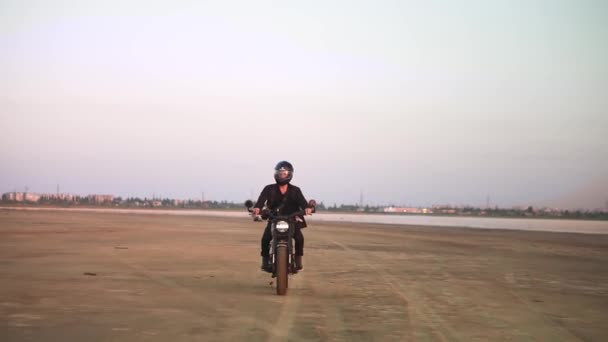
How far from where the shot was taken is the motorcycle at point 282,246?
10.2 meters

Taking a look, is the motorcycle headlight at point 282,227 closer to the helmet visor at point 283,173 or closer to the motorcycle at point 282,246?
the motorcycle at point 282,246

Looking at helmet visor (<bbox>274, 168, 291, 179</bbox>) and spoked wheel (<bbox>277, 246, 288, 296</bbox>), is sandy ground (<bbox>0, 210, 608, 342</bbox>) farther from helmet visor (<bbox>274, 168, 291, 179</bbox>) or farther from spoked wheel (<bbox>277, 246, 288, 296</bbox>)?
helmet visor (<bbox>274, 168, 291, 179</bbox>)

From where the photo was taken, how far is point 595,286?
12.4 m

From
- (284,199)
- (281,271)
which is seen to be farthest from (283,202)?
(281,271)

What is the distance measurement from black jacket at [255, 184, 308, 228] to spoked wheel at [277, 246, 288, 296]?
2.74 ft

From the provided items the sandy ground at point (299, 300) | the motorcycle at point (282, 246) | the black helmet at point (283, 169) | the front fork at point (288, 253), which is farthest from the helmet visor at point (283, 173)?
the sandy ground at point (299, 300)

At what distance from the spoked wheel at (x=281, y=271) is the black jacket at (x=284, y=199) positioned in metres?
0.84

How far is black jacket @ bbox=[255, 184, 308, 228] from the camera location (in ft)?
35.9

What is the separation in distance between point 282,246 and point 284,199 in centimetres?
95

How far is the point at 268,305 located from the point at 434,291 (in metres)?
3.16

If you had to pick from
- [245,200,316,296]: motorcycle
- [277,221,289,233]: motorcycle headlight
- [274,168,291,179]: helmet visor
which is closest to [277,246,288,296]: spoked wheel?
[245,200,316,296]: motorcycle

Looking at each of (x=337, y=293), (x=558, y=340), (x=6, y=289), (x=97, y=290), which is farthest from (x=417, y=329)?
(x=6, y=289)

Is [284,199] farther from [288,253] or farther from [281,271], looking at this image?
[281,271]

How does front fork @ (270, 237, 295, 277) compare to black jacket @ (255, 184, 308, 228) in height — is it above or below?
below
